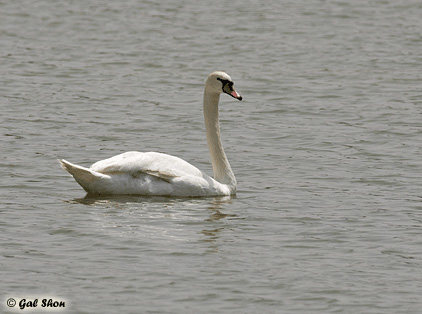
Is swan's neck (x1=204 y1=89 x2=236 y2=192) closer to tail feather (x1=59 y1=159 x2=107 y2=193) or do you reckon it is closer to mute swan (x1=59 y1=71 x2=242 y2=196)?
mute swan (x1=59 y1=71 x2=242 y2=196)

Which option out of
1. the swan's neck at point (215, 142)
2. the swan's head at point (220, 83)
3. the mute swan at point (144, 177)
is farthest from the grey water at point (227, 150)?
the swan's head at point (220, 83)

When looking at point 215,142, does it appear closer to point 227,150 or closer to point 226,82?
point 226,82

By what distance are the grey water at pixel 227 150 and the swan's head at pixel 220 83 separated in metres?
1.15

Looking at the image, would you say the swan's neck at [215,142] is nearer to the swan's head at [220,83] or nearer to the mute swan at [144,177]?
the swan's head at [220,83]

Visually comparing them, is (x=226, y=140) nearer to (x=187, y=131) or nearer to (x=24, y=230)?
(x=187, y=131)

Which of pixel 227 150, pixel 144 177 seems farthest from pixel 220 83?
pixel 227 150

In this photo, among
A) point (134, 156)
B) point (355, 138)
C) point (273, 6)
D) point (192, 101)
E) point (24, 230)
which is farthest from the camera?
point (273, 6)

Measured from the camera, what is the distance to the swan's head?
523 inches

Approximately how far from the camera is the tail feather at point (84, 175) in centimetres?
1214

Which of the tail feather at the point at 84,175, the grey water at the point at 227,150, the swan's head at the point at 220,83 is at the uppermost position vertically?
the swan's head at the point at 220,83

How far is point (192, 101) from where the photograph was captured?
1922 cm

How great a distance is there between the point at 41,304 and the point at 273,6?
22.4m

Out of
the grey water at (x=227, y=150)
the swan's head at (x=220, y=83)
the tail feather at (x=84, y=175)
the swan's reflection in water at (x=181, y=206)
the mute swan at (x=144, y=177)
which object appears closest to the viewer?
the grey water at (x=227, y=150)

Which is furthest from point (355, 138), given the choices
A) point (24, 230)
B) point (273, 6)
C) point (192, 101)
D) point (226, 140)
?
point (273, 6)
